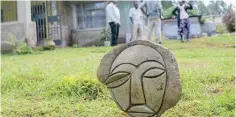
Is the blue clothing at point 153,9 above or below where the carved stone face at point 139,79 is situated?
above

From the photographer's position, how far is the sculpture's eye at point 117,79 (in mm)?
2561

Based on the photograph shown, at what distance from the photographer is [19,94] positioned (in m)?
4.50

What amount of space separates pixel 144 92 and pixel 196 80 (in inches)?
87.7

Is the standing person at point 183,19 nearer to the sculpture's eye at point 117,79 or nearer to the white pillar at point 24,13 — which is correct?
the white pillar at point 24,13

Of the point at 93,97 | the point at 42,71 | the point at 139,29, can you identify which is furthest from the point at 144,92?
the point at 139,29

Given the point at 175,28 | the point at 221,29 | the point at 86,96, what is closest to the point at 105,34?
the point at 175,28

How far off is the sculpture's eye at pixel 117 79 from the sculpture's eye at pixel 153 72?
13 cm

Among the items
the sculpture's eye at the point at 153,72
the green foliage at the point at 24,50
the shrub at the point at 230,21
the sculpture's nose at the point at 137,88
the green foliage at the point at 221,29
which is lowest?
the green foliage at the point at 24,50

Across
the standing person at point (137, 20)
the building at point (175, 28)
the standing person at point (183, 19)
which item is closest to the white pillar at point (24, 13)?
the standing person at point (137, 20)

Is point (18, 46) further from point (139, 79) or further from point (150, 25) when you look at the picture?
point (139, 79)

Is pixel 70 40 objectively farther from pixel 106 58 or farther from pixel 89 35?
pixel 106 58

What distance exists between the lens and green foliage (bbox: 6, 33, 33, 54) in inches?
458

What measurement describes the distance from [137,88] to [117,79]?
0.16 meters

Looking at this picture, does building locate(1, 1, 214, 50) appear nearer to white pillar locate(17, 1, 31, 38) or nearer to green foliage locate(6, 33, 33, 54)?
white pillar locate(17, 1, 31, 38)
